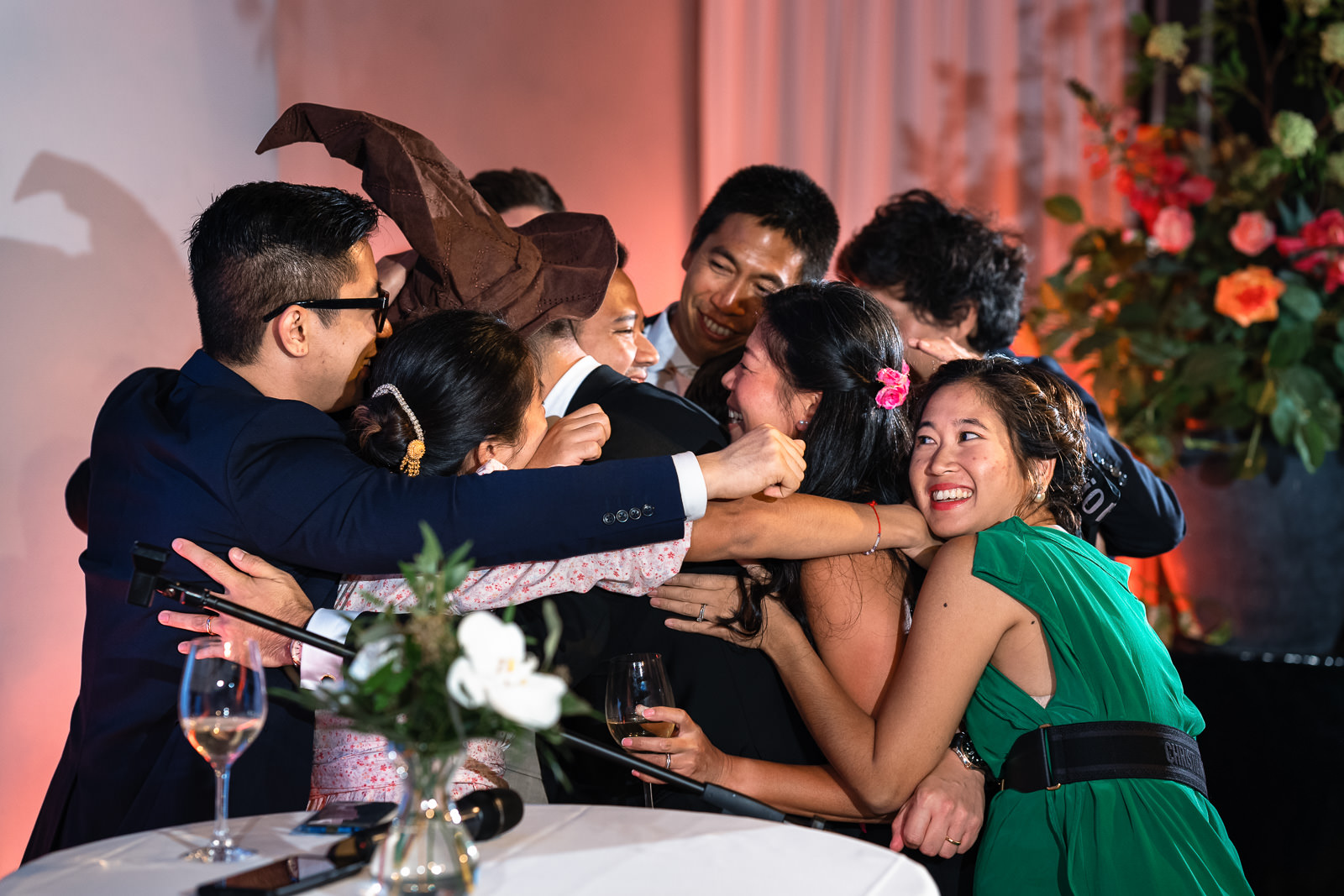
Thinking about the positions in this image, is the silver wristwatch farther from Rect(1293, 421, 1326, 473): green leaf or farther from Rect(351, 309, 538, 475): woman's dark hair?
Rect(1293, 421, 1326, 473): green leaf

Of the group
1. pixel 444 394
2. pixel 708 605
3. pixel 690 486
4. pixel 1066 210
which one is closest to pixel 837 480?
pixel 708 605

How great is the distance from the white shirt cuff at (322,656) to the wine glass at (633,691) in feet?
1.36

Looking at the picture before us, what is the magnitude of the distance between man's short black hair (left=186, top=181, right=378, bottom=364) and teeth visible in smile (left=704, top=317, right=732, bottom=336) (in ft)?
4.39

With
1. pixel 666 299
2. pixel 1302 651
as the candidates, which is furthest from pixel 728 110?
pixel 1302 651

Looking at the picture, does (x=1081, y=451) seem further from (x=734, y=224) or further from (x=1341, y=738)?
(x=1341, y=738)

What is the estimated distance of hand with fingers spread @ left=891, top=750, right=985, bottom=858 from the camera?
1.87 metres

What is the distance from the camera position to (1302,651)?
3.46 meters

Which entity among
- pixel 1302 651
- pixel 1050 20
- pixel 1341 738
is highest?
pixel 1050 20

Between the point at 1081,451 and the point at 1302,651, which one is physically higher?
the point at 1081,451

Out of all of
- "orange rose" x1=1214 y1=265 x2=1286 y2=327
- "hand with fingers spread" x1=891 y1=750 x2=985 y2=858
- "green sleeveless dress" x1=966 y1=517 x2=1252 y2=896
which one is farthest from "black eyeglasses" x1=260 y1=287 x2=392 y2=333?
"orange rose" x1=1214 y1=265 x2=1286 y2=327

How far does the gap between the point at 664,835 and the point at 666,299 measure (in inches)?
129

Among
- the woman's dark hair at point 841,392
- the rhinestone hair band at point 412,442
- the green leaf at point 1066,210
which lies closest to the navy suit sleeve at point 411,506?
the rhinestone hair band at point 412,442

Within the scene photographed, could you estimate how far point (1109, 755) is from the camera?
5.83ft

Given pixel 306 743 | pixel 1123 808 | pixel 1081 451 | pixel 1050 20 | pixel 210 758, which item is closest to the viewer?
pixel 210 758
